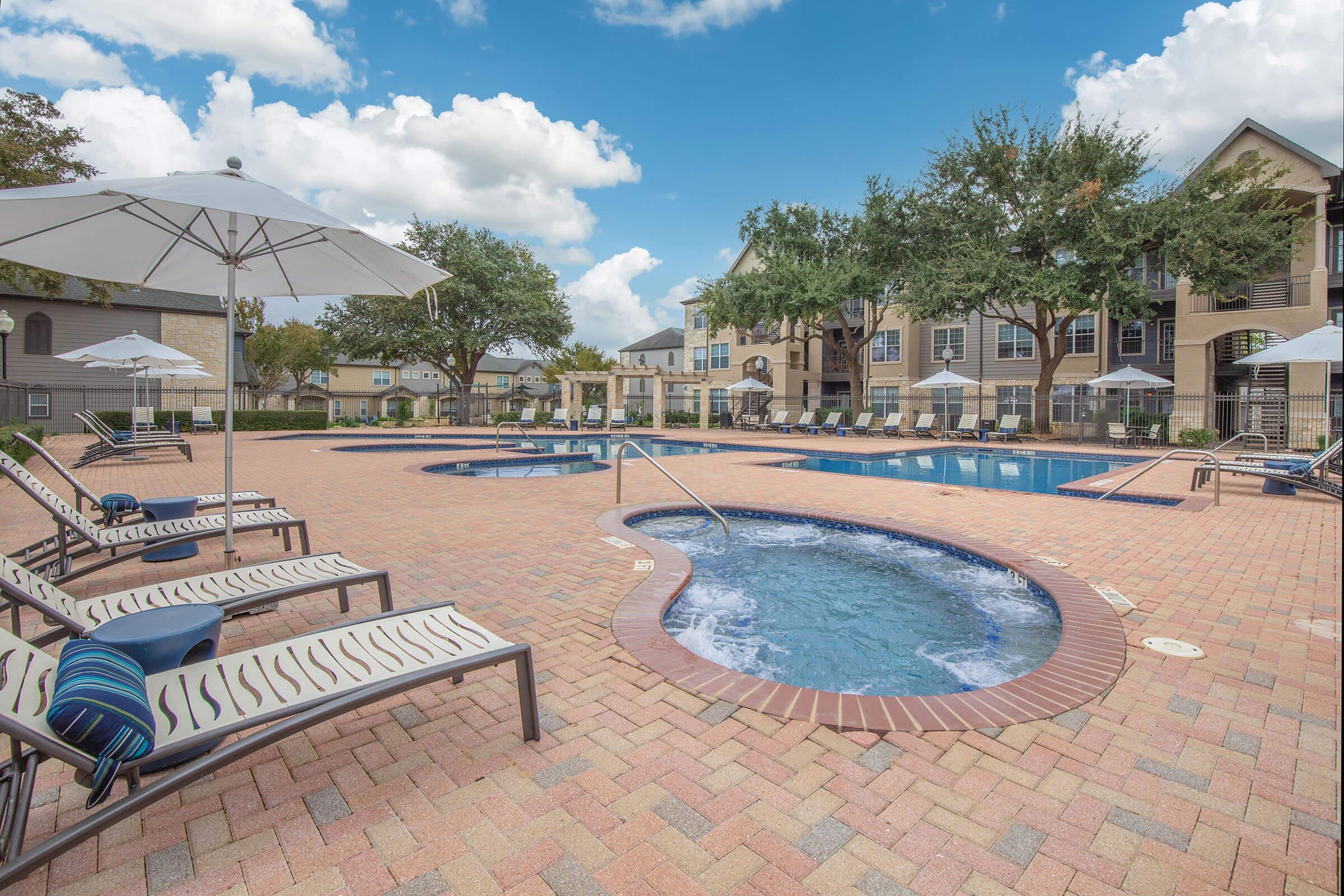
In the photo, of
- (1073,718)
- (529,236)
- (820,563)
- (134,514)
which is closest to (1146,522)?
(820,563)

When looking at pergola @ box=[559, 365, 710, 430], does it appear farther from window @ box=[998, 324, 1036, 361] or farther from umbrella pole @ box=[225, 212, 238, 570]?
umbrella pole @ box=[225, 212, 238, 570]

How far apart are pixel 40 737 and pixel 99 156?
66.8 ft

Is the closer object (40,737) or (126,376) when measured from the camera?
(40,737)

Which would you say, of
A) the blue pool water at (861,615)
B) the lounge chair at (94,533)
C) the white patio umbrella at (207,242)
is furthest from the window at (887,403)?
the lounge chair at (94,533)

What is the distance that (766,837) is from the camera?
198 centimetres

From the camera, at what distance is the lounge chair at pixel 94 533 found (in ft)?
12.8

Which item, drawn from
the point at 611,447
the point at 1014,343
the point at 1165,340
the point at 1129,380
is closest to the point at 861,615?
the point at 611,447

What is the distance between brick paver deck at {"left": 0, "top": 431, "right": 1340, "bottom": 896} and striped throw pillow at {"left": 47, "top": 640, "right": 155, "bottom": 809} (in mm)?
384

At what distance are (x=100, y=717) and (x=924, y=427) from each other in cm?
2574

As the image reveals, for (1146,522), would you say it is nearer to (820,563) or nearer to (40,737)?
(820,563)

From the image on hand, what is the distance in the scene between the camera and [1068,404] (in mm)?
26781

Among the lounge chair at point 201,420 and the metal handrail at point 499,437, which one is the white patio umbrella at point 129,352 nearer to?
the metal handrail at point 499,437

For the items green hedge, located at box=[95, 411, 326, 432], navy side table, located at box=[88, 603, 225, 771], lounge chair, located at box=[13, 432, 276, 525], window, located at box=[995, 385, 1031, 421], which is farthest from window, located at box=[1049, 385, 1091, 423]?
green hedge, located at box=[95, 411, 326, 432]

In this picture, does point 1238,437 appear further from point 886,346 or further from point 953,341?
point 886,346
